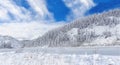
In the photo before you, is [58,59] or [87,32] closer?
[58,59]

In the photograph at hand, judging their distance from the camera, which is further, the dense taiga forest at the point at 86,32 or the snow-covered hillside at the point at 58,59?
the dense taiga forest at the point at 86,32

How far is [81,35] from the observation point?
142 metres

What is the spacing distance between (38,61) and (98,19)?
525 feet

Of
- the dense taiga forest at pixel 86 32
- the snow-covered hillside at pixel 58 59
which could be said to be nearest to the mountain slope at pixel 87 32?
the dense taiga forest at pixel 86 32

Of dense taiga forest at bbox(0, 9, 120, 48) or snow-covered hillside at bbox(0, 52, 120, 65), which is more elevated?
dense taiga forest at bbox(0, 9, 120, 48)

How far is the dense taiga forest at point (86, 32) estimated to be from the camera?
13170 centimetres

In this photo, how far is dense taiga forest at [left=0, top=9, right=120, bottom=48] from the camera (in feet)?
432

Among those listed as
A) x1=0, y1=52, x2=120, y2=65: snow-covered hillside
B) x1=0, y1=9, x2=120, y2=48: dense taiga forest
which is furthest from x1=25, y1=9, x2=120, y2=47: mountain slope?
x1=0, y1=52, x2=120, y2=65: snow-covered hillside

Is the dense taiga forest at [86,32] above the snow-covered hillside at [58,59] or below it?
above

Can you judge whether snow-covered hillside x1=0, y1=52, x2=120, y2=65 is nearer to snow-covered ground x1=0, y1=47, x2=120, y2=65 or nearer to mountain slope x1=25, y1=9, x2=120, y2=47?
snow-covered ground x1=0, y1=47, x2=120, y2=65

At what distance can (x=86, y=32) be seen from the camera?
147 metres

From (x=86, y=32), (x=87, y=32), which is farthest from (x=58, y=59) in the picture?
(x=87, y=32)

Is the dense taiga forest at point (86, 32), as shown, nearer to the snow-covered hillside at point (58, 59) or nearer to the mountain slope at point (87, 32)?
the mountain slope at point (87, 32)

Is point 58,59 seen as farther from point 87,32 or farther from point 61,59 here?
point 87,32
